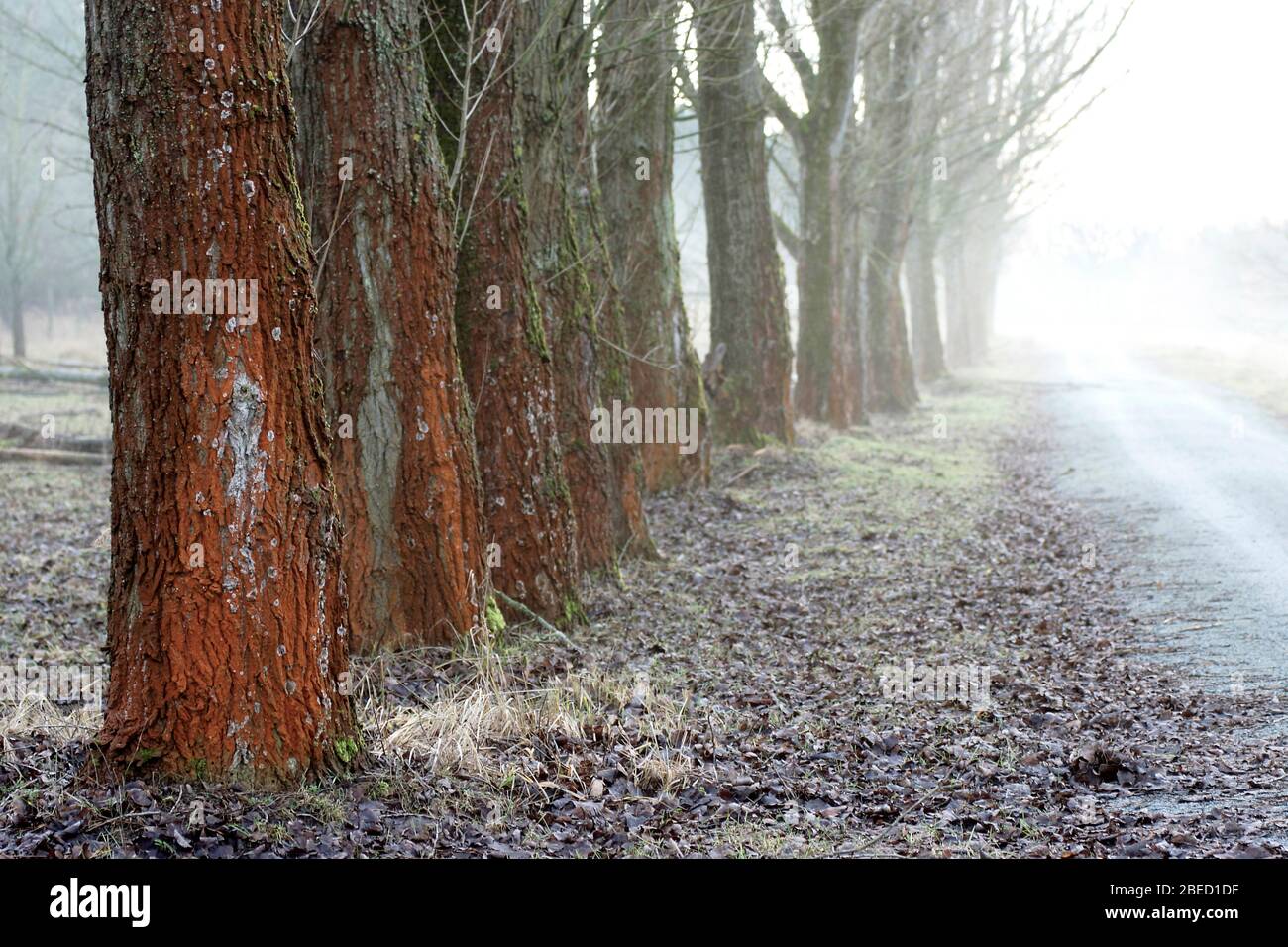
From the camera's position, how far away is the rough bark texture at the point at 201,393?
4391mm

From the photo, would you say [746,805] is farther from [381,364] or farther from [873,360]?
[873,360]

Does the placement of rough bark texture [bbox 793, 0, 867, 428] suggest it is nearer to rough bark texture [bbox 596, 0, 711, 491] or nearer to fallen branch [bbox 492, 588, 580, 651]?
rough bark texture [bbox 596, 0, 711, 491]

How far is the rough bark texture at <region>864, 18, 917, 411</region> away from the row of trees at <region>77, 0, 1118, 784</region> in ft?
27.5

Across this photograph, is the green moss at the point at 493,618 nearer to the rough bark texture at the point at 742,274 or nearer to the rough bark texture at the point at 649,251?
the rough bark texture at the point at 649,251

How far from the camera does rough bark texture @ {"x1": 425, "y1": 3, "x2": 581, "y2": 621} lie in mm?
8000

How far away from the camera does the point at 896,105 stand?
22.9 metres

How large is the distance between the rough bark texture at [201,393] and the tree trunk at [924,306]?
1121 inches

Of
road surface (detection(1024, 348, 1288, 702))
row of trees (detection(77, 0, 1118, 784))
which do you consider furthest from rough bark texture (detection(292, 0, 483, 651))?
road surface (detection(1024, 348, 1288, 702))

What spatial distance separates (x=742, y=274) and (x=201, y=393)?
41.8 feet

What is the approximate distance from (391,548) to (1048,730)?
156 inches

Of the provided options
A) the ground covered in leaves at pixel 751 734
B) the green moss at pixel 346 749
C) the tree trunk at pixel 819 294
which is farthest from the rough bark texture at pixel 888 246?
the green moss at pixel 346 749

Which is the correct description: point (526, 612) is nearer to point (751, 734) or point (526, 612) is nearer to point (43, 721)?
point (751, 734)

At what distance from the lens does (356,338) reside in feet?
22.9
